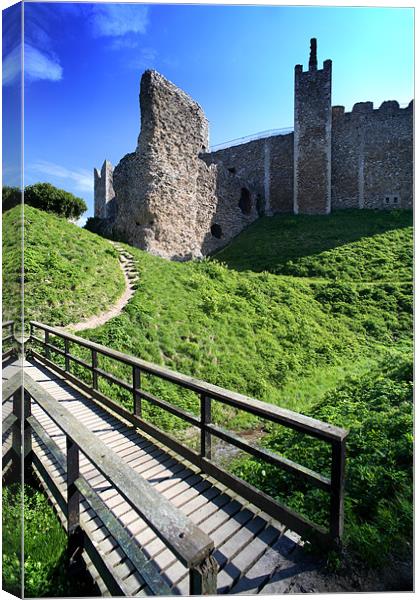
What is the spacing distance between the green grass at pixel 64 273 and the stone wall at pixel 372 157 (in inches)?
570

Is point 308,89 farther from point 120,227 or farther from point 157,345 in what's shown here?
point 157,345

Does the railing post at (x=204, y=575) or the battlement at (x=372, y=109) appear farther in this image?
the battlement at (x=372, y=109)

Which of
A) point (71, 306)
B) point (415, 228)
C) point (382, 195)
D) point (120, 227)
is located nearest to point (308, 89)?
point (382, 195)

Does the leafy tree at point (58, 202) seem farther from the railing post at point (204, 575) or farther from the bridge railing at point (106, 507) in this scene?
the railing post at point (204, 575)

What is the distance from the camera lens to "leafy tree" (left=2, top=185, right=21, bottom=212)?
156 cm

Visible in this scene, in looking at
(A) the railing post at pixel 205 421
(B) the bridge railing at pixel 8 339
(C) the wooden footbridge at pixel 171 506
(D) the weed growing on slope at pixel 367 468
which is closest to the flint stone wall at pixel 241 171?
(D) the weed growing on slope at pixel 367 468

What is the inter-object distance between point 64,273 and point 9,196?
6278 millimetres

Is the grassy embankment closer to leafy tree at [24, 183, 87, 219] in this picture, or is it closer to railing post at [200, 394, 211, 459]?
railing post at [200, 394, 211, 459]

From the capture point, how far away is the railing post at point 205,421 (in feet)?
8.17

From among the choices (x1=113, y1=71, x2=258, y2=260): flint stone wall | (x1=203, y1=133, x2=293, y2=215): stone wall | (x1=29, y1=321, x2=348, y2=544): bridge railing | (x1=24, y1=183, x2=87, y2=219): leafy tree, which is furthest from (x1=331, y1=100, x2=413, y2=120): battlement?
(x1=29, y1=321, x2=348, y2=544): bridge railing

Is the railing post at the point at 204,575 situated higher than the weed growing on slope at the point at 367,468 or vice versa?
the railing post at the point at 204,575

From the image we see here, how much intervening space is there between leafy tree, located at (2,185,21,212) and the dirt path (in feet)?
16.2

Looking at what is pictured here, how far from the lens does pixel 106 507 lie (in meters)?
1.65

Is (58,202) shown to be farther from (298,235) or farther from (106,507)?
(106,507)
